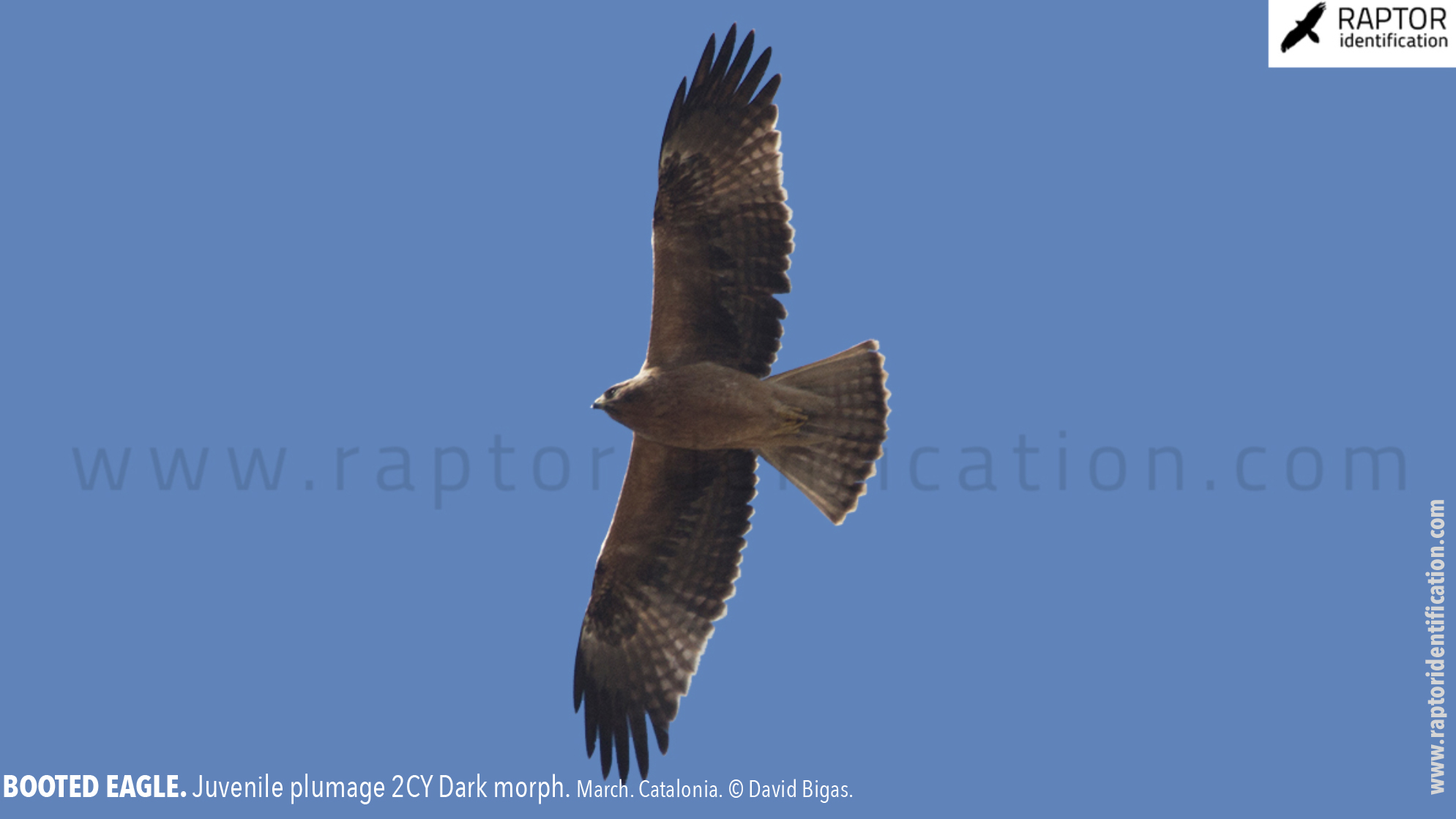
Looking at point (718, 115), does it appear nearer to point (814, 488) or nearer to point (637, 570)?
point (814, 488)

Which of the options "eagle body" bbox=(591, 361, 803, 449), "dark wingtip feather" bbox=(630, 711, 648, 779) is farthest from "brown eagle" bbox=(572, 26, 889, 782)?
"dark wingtip feather" bbox=(630, 711, 648, 779)

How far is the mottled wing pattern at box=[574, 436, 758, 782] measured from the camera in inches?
311

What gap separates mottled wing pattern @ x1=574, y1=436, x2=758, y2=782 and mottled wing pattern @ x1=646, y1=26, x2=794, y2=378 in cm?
99

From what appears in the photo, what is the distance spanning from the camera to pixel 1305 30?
8430mm

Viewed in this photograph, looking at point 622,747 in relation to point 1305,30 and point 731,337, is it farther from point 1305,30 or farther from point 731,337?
point 1305,30

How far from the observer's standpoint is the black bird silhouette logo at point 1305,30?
27.6 feet

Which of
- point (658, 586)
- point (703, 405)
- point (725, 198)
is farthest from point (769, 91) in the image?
point (658, 586)

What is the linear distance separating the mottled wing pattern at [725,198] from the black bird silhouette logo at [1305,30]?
3.46 meters

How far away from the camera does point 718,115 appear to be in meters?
7.54

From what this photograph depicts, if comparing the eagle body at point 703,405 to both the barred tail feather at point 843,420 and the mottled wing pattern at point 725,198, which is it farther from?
the mottled wing pattern at point 725,198

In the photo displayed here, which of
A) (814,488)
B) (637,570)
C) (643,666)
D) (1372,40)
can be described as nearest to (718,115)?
(814,488)

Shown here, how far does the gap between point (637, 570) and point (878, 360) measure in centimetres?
201

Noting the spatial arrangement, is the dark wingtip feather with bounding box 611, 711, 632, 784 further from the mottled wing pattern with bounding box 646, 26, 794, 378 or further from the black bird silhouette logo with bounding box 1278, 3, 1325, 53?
the black bird silhouette logo with bounding box 1278, 3, 1325, 53

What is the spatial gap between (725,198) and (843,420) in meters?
1.46
